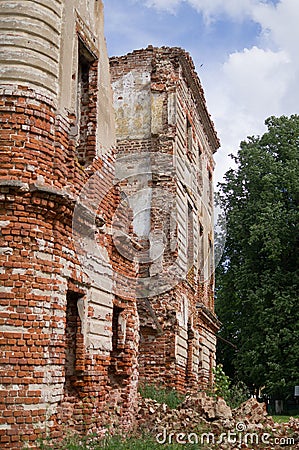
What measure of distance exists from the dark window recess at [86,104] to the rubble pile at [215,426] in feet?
15.5

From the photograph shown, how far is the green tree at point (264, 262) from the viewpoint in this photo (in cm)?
2556

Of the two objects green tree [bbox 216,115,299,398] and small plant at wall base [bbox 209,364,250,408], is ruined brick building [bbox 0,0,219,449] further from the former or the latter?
green tree [bbox 216,115,299,398]

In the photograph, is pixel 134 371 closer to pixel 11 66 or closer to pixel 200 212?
pixel 11 66

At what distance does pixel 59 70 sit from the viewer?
8.74m

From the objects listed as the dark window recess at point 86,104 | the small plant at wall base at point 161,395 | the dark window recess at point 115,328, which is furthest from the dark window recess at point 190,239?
the dark window recess at point 86,104

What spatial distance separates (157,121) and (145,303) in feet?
15.5

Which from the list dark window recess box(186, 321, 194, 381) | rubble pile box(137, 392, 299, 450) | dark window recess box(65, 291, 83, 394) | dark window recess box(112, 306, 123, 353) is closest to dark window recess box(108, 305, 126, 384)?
dark window recess box(112, 306, 123, 353)

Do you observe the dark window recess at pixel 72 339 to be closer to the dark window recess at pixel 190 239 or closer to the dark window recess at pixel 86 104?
the dark window recess at pixel 86 104

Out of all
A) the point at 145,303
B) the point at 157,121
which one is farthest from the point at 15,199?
the point at 157,121

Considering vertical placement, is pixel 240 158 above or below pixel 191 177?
above

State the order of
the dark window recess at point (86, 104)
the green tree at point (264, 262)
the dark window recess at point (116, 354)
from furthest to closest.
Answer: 1. the green tree at point (264, 262)
2. the dark window recess at point (116, 354)
3. the dark window recess at point (86, 104)

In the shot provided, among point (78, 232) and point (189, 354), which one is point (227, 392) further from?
point (78, 232)

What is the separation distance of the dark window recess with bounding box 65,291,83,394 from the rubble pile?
188 centimetres

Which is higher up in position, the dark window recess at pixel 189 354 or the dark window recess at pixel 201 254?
the dark window recess at pixel 201 254
